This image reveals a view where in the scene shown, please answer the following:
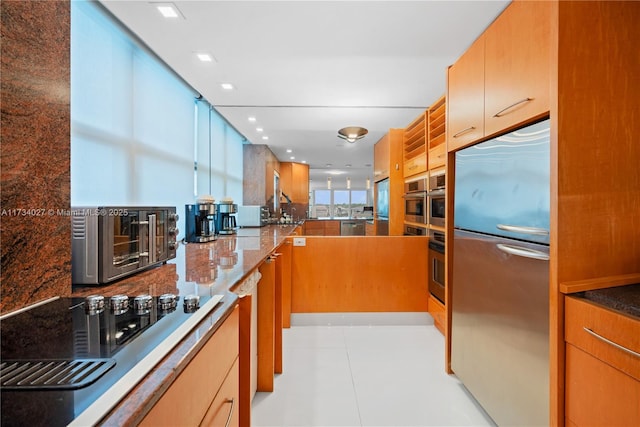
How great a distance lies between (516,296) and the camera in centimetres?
131

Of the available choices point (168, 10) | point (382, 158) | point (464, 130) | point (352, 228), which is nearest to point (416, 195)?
point (382, 158)

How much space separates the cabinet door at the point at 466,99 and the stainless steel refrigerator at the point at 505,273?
0.10 metres

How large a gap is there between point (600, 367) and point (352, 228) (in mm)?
5892

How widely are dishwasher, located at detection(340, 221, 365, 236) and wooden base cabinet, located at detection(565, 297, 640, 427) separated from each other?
18.5 feet

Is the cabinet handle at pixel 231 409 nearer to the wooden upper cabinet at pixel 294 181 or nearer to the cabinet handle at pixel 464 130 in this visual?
the cabinet handle at pixel 464 130

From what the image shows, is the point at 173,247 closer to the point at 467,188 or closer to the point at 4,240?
the point at 4,240

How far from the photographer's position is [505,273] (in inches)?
54.4

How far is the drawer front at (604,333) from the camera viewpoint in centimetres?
82

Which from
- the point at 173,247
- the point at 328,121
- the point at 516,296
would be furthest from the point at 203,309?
the point at 328,121

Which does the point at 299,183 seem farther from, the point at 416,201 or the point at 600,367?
the point at 600,367

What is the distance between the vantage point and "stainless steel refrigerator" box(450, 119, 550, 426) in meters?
1.17

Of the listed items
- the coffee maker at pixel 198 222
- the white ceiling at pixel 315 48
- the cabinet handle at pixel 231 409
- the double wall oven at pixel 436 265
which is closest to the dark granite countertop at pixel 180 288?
the cabinet handle at pixel 231 409

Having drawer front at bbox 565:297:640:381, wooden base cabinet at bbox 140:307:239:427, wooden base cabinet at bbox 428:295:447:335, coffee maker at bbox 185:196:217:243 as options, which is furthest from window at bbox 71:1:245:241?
wooden base cabinet at bbox 428:295:447:335

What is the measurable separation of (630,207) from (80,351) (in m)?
1.71
